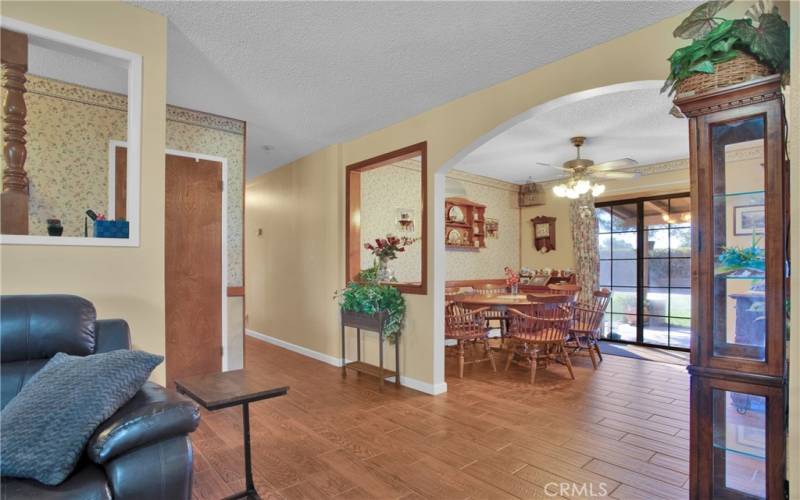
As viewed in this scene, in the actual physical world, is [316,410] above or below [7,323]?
below

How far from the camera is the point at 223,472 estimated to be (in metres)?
2.40

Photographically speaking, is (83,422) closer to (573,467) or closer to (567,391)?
(573,467)

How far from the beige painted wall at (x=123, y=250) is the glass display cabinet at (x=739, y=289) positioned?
9.12 feet

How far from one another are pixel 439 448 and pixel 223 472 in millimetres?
1349

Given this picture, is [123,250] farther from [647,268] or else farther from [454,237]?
[647,268]

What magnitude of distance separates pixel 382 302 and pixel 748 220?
9.85ft

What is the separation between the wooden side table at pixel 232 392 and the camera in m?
→ 1.85

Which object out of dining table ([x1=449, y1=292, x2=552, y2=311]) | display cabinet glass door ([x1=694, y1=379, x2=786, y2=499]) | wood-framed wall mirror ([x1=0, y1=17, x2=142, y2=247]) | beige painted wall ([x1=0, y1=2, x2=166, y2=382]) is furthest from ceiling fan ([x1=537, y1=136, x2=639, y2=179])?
wood-framed wall mirror ([x1=0, y1=17, x2=142, y2=247])

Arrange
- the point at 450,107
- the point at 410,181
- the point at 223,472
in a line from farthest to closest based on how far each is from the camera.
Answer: the point at 410,181 < the point at 450,107 < the point at 223,472

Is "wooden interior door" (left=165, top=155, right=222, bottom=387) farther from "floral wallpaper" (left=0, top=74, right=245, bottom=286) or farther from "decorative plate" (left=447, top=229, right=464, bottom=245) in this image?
"decorative plate" (left=447, top=229, right=464, bottom=245)

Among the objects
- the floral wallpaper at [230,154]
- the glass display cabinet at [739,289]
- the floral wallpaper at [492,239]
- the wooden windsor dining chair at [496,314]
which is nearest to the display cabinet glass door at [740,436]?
the glass display cabinet at [739,289]

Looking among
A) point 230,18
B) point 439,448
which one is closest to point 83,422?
point 439,448

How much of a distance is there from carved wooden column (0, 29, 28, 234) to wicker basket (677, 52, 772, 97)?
10.6ft

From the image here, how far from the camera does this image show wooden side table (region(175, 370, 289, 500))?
73.0 inches
